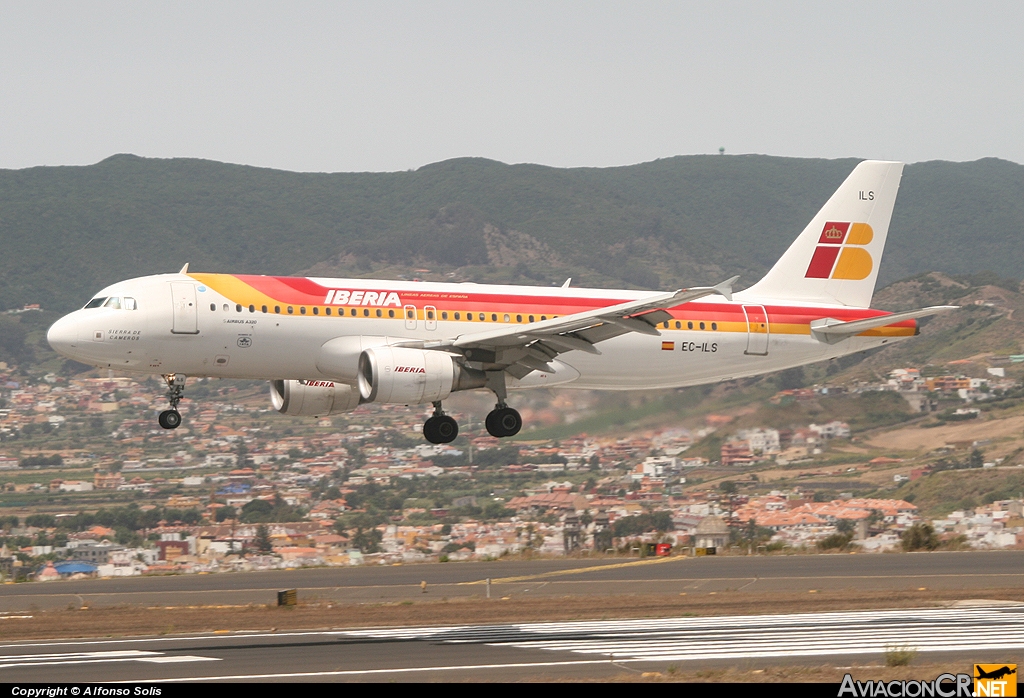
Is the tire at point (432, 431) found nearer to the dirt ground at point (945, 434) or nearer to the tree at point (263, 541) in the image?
the dirt ground at point (945, 434)

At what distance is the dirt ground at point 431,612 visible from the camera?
119 ft

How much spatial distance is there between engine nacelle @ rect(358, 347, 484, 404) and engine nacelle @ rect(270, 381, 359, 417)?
4616mm

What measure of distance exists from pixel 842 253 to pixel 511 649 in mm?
23713

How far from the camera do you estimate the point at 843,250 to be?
46.4m

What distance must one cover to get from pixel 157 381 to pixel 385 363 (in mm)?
152970

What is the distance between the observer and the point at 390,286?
Answer: 130ft

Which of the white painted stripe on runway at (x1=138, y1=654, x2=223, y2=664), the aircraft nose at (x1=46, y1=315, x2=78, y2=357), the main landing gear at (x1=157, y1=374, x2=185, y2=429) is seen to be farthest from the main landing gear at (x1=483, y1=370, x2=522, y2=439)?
the white painted stripe on runway at (x1=138, y1=654, x2=223, y2=664)

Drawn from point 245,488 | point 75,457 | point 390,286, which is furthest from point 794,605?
point 75,457

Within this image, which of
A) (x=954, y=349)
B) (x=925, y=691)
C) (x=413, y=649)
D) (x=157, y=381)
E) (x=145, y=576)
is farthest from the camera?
(x=157, y=381)

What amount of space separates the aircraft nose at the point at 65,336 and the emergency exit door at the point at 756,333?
21.3m

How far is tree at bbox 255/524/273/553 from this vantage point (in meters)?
87.2

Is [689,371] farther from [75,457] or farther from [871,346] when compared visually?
[75,457]

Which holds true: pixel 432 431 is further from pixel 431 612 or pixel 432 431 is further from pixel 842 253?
pixel 842 253

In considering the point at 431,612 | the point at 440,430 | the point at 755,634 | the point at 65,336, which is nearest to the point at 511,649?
the point at 755,634
